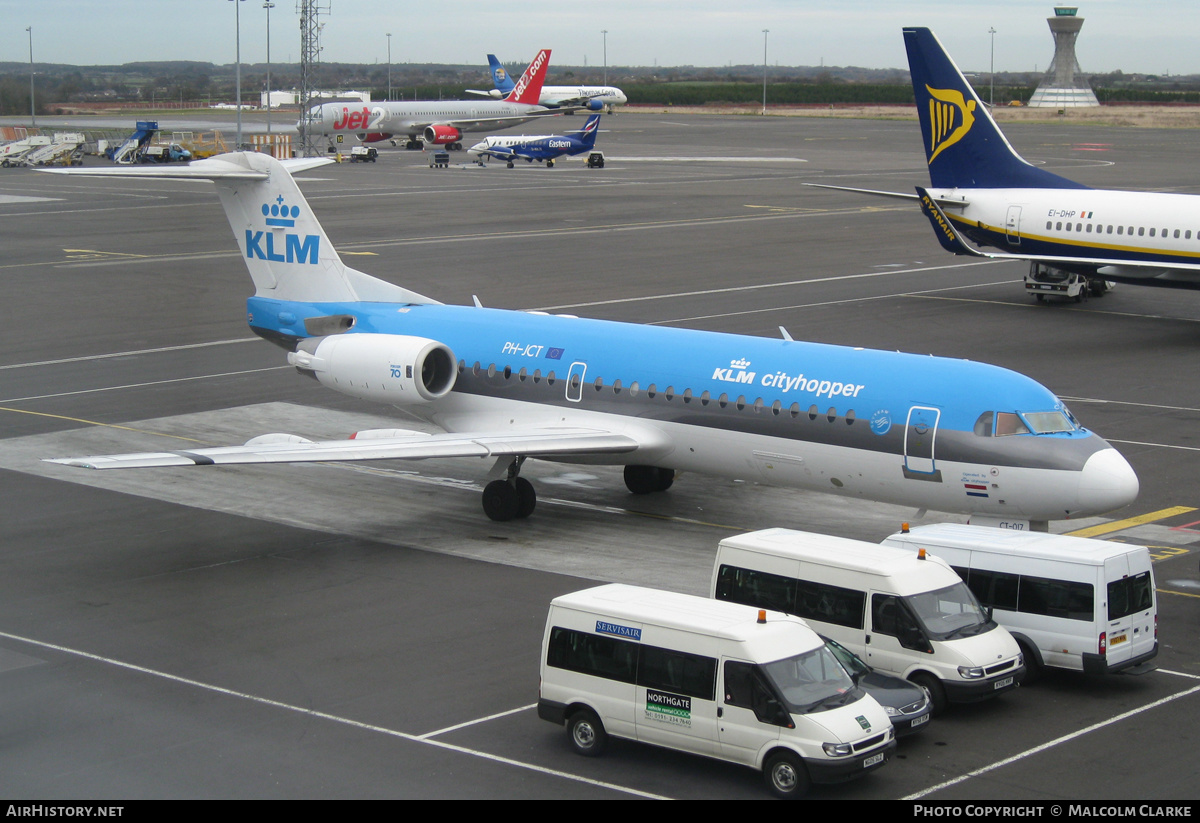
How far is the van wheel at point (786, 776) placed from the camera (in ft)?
46.2

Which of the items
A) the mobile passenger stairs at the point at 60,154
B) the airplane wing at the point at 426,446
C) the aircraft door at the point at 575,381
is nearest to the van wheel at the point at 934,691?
the airplane wing at the point at 426,446

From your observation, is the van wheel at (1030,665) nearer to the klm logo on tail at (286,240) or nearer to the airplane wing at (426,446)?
the airplane wing at (426,446)

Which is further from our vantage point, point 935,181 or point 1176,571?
point 935,181

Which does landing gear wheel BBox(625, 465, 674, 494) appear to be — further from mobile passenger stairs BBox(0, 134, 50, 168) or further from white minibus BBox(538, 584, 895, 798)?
mobile passenger stairs BBox(0, 134, 50, 168)

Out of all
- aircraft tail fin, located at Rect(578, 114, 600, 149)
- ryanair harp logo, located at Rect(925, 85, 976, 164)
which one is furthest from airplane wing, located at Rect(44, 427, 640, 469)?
aircraft tail fin, located at Rect(578, 114, 600, 149)

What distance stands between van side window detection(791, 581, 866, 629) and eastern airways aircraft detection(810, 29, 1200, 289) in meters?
31.3

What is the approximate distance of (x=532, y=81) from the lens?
126 m

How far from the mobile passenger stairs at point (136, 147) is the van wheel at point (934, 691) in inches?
3993

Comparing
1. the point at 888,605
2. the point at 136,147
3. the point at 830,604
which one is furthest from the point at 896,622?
the point at 136,147

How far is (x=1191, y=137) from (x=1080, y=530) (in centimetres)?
13844

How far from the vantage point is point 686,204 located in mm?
84312

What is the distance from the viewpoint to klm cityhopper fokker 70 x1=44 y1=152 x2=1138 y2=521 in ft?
72.4
